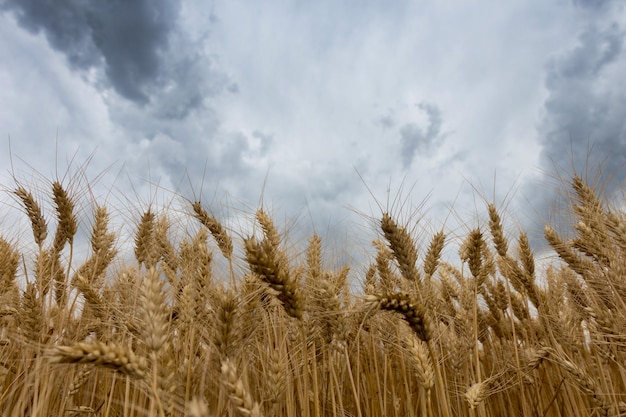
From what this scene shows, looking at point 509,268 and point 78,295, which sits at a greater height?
point 509,268

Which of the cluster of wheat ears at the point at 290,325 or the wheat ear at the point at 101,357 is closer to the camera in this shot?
the wheat ear at the point at 101,357

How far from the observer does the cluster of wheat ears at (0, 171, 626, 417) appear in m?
1.85

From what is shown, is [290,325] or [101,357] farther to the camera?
[290,325]

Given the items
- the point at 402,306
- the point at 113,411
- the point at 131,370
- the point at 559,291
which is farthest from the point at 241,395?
the point at 559,291

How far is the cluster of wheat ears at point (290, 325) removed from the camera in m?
1.85

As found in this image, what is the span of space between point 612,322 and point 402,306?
2.01m

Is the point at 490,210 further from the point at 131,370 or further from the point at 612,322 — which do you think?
the point at 131,370

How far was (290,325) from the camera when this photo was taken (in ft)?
9.96

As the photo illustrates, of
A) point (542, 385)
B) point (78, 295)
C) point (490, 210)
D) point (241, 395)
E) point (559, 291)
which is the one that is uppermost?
point (490, 210)

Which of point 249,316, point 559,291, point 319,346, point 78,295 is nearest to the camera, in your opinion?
point 249,316

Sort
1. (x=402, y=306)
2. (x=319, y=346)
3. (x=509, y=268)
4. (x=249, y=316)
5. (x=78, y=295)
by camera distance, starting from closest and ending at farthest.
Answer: (x=402, y=306) → (x=249, y=316) → (x=319, y=346) → (x=78, y=295) → (x=509, y=268)

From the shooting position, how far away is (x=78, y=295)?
3084 millimetres

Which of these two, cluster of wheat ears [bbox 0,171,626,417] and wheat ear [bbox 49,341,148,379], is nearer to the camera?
wheat ear [bbox 49,341,148,379]

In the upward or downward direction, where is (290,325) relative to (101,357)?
upward
